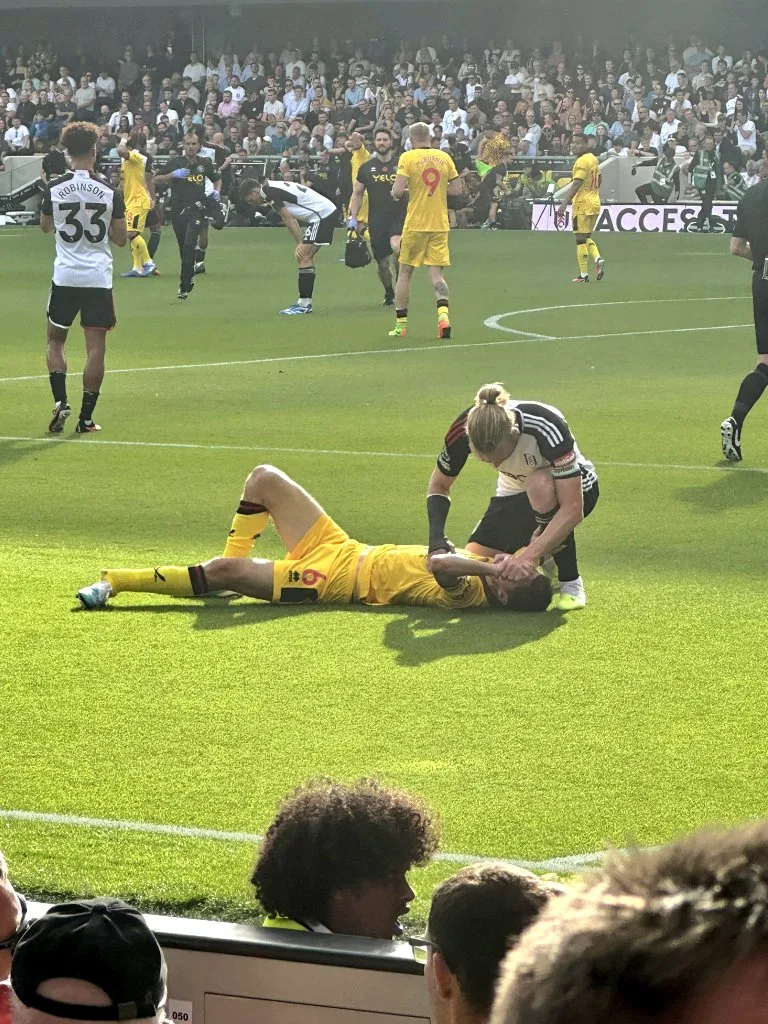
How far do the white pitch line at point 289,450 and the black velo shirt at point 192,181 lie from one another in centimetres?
1146

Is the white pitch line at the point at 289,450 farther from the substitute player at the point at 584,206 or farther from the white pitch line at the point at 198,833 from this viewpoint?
the substitute player at the point at 584,206

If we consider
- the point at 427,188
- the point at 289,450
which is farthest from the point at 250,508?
the point at 427,188

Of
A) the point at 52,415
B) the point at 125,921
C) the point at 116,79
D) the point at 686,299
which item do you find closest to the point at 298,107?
the point at 116,79

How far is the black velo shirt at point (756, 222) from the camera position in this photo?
35.5 feet

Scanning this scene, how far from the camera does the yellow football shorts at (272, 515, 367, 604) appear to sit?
7664 mm

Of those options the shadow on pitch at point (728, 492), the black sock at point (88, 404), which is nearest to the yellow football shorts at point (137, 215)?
the black sock at point (88, 404)

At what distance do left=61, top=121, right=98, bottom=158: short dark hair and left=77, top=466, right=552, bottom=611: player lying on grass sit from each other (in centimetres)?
523

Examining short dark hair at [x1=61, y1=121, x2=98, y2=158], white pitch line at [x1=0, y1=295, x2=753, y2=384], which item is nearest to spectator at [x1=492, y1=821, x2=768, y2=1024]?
short dark hair at [x1=61, y1=121, x2=98, y2=158]

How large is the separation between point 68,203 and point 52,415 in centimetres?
209

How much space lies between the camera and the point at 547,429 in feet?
23.9

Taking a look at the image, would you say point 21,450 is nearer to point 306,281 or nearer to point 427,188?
point 427,188

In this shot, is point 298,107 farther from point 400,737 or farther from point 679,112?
point 400,737

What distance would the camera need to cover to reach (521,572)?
735 centimetres

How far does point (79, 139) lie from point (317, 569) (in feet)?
18.7
